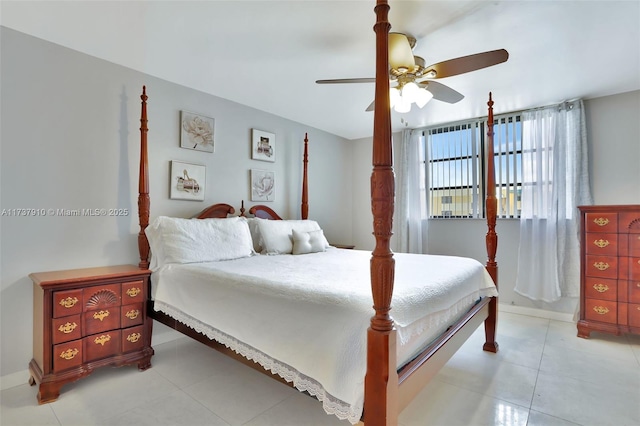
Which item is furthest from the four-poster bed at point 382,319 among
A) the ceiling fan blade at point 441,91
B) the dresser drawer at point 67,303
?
the ceiling fan blade at point 441,91

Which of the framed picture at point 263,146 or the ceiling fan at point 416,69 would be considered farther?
the framed picture at point 263,146

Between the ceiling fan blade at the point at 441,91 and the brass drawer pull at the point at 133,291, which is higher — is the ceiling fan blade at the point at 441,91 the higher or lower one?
the higher one

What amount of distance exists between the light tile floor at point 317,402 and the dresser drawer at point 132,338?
19cm

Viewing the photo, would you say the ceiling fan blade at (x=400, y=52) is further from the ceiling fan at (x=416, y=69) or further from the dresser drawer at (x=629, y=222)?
the dresser drawer at (x=629, y=222)

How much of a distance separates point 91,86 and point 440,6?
2.62 m

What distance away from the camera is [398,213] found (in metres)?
4.66

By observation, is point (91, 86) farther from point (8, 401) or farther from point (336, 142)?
point (336, 142)

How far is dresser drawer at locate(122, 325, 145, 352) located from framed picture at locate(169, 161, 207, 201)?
1.21 m

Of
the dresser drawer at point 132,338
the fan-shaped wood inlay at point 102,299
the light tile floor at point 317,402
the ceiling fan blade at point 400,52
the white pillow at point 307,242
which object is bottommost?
the light tile floor at point 317,402

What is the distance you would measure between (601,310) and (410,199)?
237 centimetres

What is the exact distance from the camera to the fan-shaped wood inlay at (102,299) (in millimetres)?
2160

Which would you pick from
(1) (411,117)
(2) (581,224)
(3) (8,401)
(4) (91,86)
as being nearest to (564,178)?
(2) (581,224)

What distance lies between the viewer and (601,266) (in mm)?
3059

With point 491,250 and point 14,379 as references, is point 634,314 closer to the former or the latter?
point 491,250
